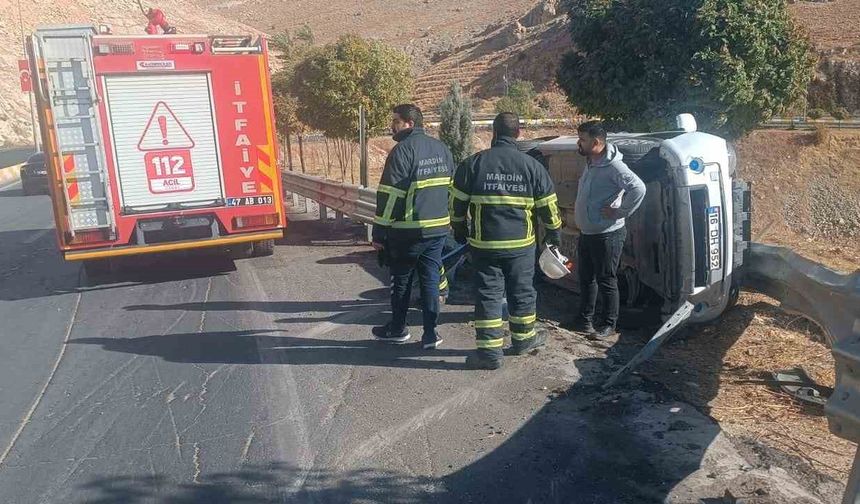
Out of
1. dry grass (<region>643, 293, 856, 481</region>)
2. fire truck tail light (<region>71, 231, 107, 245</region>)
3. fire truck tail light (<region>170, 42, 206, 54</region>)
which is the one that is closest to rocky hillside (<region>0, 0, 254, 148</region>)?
fire truck tail light (<region>170, 42, 206, 54</region>)

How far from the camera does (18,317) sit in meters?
7.82

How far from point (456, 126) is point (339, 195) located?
36.2 ft

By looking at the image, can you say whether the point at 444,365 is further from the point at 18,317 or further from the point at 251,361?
the point at 18,317

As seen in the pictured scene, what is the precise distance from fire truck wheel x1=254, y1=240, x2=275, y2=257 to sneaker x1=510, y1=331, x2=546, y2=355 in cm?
516

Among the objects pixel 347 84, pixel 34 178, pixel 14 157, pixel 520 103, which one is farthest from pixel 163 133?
pixel 14 157

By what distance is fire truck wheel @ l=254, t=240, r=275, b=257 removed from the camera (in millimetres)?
10055

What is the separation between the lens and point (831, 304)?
3623mm

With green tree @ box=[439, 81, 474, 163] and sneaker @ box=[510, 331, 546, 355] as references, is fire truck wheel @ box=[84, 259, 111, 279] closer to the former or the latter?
sneaker @ box=[510, 331, 546, 355]

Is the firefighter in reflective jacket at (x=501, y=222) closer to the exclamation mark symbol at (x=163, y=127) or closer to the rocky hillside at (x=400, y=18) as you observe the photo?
the exclamation mark symbol at (x=163, y=127)

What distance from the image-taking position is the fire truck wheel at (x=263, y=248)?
33.0 ft

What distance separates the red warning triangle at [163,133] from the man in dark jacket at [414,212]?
380 cm

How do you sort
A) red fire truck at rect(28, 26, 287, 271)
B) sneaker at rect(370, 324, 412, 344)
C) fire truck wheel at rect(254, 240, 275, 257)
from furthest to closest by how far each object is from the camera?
fire truck wheel at rect(254, 240, 275, 257) < red fire truck at rect(28, 26, 287, 271) < sneaker at rect(370, 324, 412, 344)

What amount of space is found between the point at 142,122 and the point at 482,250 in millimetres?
5012

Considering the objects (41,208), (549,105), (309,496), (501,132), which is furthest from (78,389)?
(549,105)
